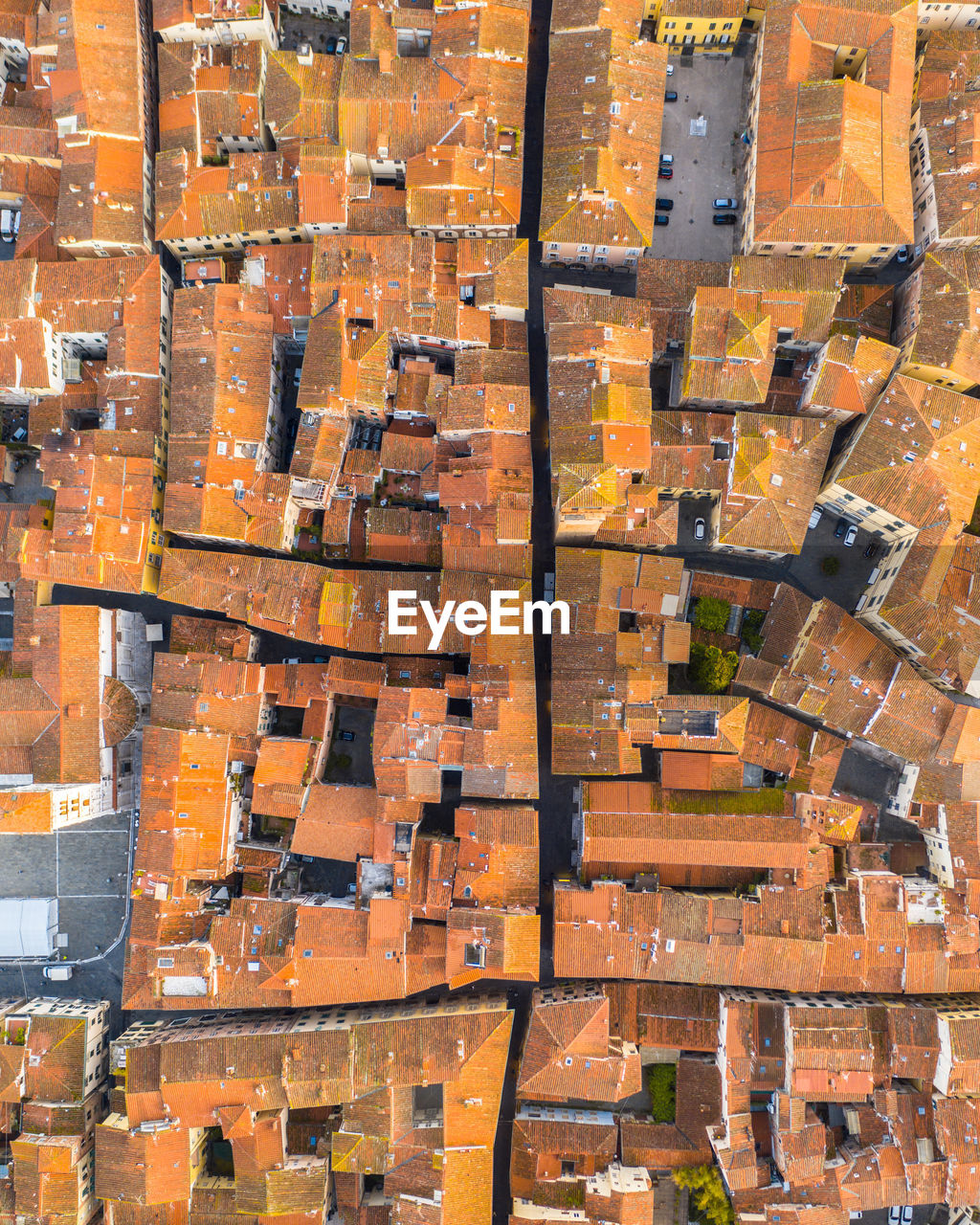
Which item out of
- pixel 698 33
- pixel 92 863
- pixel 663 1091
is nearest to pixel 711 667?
pixel 663 1091

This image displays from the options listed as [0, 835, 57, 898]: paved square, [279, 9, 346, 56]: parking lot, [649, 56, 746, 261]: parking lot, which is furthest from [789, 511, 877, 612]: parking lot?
[0, 835, 57, 898]: paved square

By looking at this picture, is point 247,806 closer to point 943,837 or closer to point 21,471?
point 21,471

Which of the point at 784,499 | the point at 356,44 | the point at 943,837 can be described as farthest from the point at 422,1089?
the point at 356,44

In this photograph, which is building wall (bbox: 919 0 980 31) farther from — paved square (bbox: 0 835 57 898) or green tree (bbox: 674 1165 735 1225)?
paved square (bbox: 0 835 57 898)

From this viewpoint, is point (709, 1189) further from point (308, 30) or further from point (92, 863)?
point (308, 30)

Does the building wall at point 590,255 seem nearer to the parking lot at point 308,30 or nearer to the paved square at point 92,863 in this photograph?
the parking lot at point 308,30

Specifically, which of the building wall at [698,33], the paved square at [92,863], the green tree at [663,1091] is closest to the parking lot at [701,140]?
the building wall at [698,33]
